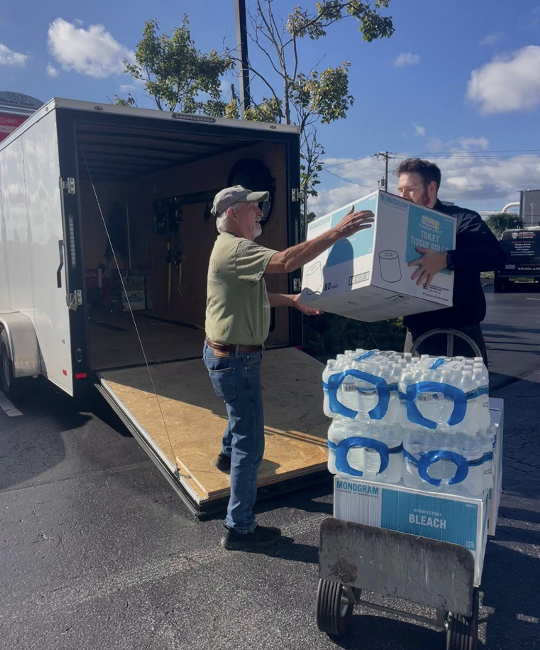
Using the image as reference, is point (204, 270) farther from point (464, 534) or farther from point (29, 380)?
point (464, 534)

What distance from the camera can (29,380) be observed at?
6.63 m

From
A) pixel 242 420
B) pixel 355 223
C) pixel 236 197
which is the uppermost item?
pixel 236 197

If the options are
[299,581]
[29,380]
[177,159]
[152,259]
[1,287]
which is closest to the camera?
[299,581]

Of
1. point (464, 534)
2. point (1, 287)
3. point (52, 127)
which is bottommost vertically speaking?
point (464, 534)

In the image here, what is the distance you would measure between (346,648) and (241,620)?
514 mm

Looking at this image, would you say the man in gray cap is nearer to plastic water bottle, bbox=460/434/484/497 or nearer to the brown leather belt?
the brown leather belt

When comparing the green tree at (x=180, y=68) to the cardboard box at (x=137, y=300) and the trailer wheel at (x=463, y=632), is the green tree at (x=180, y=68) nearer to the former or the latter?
the cardboard box at (x=137, y=300)

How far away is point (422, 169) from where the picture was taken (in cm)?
331

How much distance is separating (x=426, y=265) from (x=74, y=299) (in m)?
3.13

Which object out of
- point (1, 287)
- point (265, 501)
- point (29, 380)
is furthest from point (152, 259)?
point (265, 501)

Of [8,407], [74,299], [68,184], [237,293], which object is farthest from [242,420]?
[8,407]

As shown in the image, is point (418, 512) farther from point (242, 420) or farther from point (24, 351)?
point (24, 351)

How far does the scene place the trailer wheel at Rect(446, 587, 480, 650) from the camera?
7.61 ft

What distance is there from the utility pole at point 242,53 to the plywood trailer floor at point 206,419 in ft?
18.0
